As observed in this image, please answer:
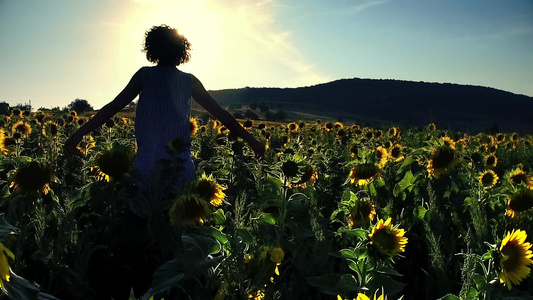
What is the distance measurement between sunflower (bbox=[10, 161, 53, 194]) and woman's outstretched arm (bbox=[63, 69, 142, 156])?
77cm

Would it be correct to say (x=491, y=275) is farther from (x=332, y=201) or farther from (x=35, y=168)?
(x=332, y=201)

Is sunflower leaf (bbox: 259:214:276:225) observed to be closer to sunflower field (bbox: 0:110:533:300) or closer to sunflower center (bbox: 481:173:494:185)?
sunflower field (bbox: 0:110:533:300)

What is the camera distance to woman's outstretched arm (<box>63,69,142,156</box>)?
3.52m

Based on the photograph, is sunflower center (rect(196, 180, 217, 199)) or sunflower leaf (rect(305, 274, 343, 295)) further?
sunflower center (rect(196, 180, 217, 199))

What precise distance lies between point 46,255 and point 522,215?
9.58 ft

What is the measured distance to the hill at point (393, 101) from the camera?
9319cm

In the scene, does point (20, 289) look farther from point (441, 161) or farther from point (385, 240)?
point (441, 161)

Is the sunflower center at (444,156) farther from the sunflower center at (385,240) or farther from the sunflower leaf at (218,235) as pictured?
the sunflower leaf at (218,235)

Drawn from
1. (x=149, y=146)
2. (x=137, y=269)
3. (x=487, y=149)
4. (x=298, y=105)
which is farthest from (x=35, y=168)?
(x=298, y=105)

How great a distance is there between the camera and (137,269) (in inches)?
119

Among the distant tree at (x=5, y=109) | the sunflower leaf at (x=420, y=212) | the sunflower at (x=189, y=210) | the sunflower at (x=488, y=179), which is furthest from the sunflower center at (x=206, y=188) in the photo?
the distant tree at (x=5, y=109)

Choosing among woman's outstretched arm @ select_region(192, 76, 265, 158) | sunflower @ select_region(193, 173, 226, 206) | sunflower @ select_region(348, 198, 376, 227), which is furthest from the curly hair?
sunflower @ select_region(348, 198, 376, 227)

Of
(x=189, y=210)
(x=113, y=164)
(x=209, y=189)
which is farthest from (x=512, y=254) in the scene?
(x=113, y=164)

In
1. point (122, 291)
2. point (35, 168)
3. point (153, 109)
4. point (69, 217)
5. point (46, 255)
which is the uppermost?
point (153, 109)
